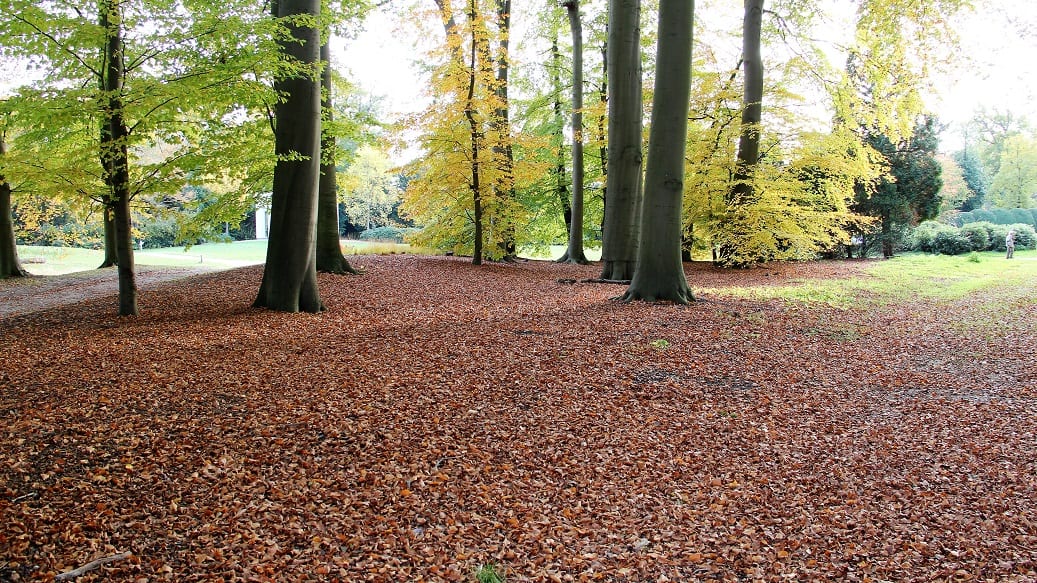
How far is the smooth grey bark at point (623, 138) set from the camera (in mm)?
10352

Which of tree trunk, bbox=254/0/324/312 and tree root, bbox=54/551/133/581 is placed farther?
tree trunk, bbox=254/0/324/312

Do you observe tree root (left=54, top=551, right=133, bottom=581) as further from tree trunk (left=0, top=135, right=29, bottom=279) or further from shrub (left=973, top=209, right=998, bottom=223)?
shrub (left=973, top=209, right=998, bottom=223)

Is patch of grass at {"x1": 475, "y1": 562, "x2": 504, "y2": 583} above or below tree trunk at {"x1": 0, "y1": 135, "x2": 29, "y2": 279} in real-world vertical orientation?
below

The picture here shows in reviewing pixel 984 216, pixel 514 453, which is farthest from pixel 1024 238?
pixel 514 453

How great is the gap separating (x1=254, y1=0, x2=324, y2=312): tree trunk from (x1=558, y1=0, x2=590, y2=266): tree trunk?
8.51 meters

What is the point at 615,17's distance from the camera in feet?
33.7

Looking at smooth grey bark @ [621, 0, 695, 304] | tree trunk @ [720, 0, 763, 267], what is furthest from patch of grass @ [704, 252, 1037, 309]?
tree trunk @ [720, 0, 763, 267]

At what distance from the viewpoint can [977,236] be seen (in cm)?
2052

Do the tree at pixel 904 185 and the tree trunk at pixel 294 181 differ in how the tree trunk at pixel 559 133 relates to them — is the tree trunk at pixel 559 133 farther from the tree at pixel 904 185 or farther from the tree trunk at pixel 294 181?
the tree trunk at pixel 294 181

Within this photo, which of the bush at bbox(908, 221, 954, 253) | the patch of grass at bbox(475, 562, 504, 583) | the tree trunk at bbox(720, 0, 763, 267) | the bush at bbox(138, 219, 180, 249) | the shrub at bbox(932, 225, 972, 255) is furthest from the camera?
the bush at bbox(138, 219, 180, 249)

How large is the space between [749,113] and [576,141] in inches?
167

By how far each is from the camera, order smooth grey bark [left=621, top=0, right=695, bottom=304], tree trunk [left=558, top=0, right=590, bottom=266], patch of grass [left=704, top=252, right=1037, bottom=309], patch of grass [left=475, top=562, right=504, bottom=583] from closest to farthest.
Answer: patch of grass [left=475, top=562, right=504, bottom=583] → smooth grey bark [left=621, top=0, right=695, bottom=304] → patch of grass [left=704, top=252, right=1037, bottom=309] → tree trunk [left=558, top=0, right=590, bottom=266]

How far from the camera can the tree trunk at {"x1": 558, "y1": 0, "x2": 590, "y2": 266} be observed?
15344mm

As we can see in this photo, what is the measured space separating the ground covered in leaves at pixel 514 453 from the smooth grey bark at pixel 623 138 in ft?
15.8
